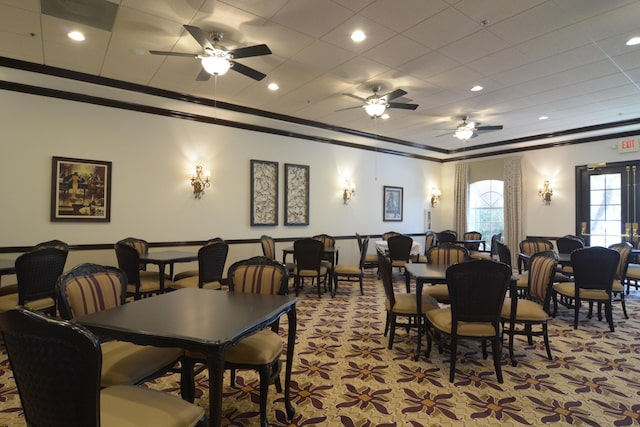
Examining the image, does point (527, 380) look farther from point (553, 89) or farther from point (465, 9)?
point (553, 89)

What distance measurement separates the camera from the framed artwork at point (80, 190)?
5.28 meters

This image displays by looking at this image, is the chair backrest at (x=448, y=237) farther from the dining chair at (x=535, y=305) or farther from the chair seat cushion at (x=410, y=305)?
the chair seat cushion at (x=410, y=305)

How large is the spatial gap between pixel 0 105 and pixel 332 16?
4818 millimetres

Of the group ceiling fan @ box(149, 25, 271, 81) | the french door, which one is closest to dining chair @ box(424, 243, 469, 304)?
ceiling fan @ box(149, 25, 271, 81)

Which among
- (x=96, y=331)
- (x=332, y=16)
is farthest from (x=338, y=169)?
(x=96, y=331)

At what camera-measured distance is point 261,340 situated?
237cm

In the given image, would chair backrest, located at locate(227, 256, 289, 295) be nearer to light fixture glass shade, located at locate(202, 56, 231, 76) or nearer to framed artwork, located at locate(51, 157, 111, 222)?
light fixture glass shade, located at locate(202, 56, 231, 76)

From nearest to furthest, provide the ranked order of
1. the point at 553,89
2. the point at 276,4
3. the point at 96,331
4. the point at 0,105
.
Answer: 1. the point at 96,331
2. the point at 276,4
3. the point at 0,105
4. the point at 553,89

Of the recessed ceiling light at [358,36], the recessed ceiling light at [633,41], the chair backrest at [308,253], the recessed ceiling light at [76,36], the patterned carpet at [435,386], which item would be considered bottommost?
the patterned carpet at [435,386]

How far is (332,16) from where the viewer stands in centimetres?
359

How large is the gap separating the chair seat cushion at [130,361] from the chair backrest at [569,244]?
6969 mm

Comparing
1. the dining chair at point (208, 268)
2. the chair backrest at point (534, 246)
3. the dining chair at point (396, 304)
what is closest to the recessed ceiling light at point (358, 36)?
the dining chair at point (396, 304)

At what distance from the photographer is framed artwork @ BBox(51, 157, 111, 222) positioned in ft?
17.3

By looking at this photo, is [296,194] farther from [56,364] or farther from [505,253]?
[56,364]
